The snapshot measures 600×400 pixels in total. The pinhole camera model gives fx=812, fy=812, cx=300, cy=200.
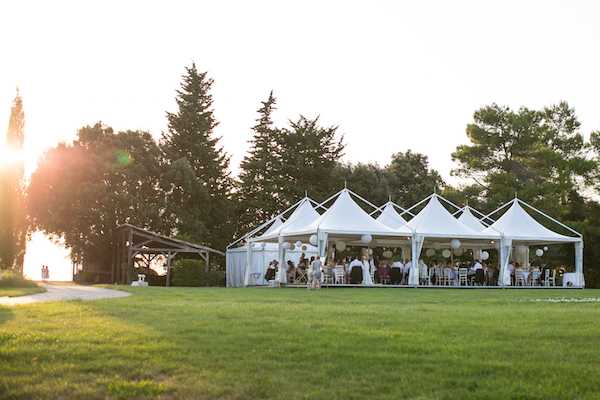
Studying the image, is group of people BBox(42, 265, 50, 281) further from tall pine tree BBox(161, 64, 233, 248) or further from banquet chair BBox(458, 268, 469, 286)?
banquet chair BBox(458, 268, 469, 286)

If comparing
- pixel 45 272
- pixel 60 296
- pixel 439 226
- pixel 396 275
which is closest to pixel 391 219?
pixel 396 275

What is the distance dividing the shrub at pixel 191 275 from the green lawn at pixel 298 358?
25251 mm

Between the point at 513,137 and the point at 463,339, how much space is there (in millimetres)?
38605

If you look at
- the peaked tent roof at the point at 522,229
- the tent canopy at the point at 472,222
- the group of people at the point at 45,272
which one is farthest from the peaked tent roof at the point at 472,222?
the group of people at the point at 45,272

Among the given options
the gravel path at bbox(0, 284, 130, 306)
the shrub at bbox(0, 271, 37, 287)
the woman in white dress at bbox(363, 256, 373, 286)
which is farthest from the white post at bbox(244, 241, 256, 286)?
the gravel path at bbox(0, 284, 130, 306)

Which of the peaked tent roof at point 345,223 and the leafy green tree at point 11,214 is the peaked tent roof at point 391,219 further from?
the leafy green tree at point 11,214

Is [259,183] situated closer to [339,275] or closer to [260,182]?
[260,182]

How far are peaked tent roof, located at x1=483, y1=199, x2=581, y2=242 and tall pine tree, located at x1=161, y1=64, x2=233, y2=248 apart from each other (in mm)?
17234

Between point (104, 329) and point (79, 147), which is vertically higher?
point (79, 147)

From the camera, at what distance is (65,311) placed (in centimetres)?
1090

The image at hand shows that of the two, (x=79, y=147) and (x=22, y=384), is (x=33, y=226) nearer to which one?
(x=79, y=147)

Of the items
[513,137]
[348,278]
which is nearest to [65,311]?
[348,278]

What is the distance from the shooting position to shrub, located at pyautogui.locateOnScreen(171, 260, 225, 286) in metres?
34.8

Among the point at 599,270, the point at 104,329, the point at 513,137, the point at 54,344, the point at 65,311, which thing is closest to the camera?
the point at 54,344
